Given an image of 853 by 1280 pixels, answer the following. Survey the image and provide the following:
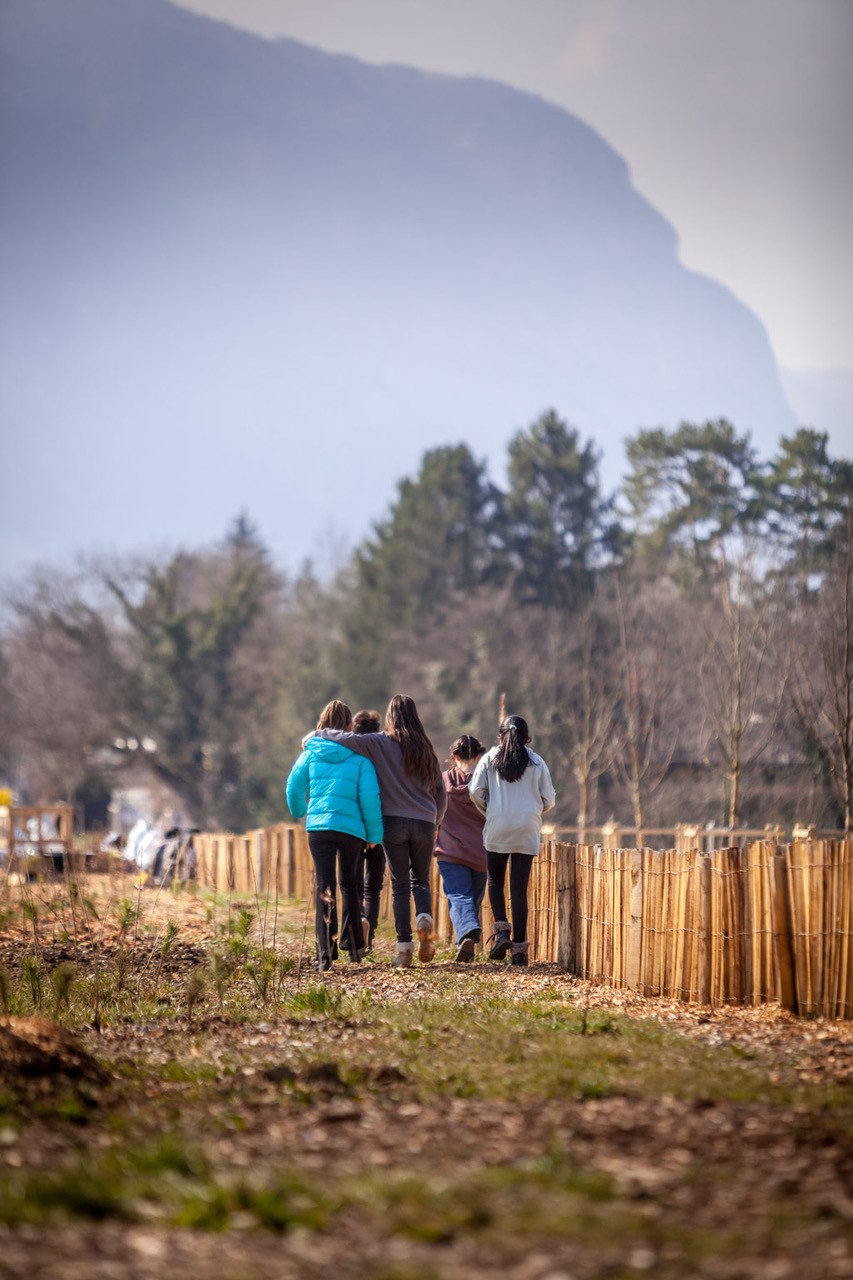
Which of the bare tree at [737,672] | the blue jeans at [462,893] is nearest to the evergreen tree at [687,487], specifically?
the bare tree at [737,672]

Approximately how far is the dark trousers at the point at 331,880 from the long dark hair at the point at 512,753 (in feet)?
3.47

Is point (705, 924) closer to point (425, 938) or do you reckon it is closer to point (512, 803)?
point (512, 803)

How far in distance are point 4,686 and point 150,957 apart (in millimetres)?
46534

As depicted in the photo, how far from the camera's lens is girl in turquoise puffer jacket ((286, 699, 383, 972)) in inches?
378

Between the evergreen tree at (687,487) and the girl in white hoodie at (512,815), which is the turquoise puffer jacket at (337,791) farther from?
the evergreen tree at (687,487)

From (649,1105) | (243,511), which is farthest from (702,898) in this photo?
(243,511)

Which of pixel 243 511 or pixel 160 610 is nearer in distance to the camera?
pixel 160 610

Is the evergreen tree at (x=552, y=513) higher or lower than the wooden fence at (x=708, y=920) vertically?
higher

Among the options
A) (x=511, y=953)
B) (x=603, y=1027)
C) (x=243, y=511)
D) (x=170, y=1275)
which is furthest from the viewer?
(x=243, y=511)

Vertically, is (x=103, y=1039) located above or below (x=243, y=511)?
below

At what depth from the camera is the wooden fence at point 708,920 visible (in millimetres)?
6812

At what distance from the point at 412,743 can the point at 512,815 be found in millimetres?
822

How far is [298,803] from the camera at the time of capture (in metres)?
9.76

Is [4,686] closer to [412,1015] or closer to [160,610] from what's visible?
[160,610]
